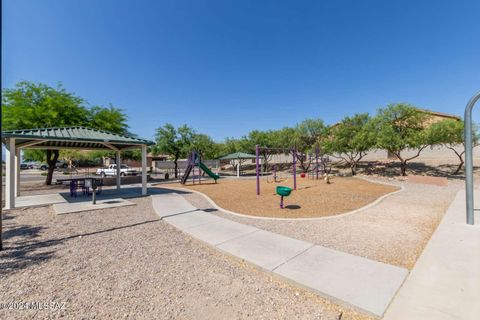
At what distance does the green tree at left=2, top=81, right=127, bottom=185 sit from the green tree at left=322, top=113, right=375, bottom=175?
21.2 metres

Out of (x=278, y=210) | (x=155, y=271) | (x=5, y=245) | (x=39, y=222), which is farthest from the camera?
(x=278, y=210)

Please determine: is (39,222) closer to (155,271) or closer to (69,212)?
(69,212)

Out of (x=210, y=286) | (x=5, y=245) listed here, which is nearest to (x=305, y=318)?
(x=210, y=286)

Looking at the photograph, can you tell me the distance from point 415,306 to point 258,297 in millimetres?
1971

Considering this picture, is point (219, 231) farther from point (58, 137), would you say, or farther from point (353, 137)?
point (353, 137)

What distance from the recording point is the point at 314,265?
3.68m

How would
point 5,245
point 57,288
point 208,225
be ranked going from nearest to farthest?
point 57,288 < point 5,245 < point 208,225

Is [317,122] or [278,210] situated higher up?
[317,122]

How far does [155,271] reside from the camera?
363 centimetres

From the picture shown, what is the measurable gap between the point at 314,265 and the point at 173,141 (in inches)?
840

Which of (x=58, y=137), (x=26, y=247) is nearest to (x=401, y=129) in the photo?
(x=58, y=137)

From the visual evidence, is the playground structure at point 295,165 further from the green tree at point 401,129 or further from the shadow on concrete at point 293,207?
the green tree at point 401,129

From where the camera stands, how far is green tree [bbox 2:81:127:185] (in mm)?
13164

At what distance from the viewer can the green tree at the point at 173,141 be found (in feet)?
73.5
